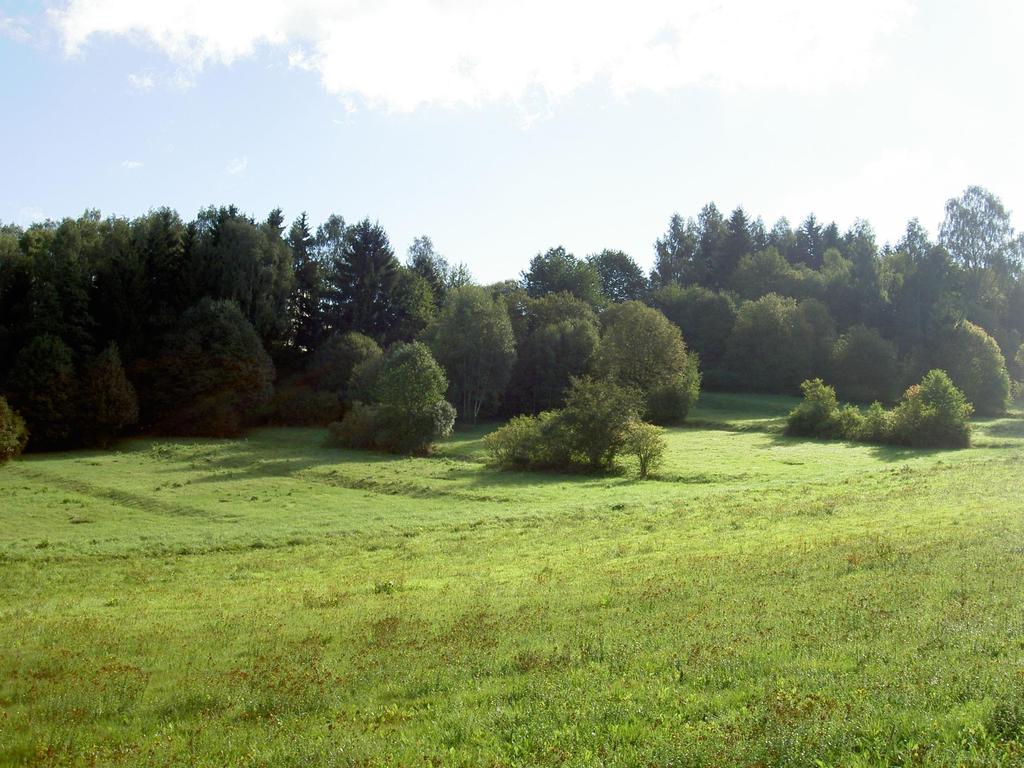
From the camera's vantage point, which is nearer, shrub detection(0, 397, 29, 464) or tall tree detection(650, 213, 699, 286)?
shrub detection(0, 397, 29, 464)

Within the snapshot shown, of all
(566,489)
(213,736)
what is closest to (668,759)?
(213,736)

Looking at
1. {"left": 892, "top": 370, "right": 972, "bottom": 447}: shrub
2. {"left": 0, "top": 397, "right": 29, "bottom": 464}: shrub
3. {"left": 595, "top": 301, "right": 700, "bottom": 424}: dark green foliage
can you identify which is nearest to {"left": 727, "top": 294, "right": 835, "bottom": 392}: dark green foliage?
{"left": 595, "top": 301, "right": 700, "bottom": 424}: dark green foliage

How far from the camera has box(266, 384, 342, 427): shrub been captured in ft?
254

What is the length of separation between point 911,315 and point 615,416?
66603 mm

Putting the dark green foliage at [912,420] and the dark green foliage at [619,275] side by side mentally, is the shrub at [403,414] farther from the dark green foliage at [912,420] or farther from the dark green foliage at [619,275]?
the dark green foliage at [619,275]

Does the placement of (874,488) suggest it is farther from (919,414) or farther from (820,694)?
(919,414)

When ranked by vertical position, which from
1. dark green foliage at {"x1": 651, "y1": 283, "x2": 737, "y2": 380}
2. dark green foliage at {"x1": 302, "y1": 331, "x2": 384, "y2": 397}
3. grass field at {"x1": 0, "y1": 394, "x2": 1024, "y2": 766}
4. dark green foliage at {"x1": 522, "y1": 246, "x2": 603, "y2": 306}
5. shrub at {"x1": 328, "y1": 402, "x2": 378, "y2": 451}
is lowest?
grass field at {"x1": 0, "y1": 394, "x2": 1024, "y2": 766}

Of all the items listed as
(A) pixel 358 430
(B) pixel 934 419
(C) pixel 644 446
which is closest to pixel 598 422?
(C) pixel 644 446

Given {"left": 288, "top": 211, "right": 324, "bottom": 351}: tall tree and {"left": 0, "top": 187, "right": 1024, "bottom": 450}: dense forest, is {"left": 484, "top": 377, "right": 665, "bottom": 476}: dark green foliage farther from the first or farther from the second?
{"left": 288, "top": 211, "right": 324, "bottom": 351}: tall tree

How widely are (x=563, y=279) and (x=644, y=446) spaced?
69704 mm

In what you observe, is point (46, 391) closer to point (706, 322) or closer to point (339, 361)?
point (339, 361)

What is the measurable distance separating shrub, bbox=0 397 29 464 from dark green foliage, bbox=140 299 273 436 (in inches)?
540

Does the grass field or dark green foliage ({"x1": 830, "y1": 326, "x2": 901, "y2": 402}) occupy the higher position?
dark green foliage ({"x1": 830, "y1": 326, "x2": 901, "y2": 402})

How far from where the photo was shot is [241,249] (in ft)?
255
